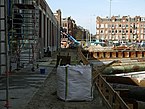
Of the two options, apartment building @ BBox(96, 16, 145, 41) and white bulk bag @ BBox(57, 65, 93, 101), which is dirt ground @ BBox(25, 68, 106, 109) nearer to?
white bulk bag @ BBox(57, 65, 93, 101)

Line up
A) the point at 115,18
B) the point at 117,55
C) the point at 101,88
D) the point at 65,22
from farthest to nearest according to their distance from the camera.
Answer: the point at 115,18 → the point at 65,22 → the point at 117,55 → the point at 101,88

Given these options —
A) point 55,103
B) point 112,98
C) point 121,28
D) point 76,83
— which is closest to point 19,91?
point 55,103

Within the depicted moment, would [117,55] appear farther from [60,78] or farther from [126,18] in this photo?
[126,18]

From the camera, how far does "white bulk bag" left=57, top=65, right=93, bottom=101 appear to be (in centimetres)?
1075

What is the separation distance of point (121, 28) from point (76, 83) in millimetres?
136157

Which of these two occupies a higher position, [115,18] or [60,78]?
Answer: [115,18]

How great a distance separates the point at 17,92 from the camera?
485 inches

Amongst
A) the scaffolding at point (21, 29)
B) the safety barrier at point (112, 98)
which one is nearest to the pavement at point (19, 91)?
the scaffolding at point (21, 29)

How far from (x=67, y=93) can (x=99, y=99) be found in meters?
1.22

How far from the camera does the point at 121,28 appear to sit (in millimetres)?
144375

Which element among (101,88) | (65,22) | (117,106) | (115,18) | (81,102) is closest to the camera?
(117,106)

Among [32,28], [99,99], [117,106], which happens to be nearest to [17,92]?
[99,99]

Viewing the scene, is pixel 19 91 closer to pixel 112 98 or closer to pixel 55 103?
pixel 55 103

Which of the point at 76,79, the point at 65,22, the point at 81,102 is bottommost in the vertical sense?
the point at 81,102
